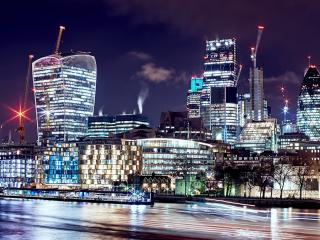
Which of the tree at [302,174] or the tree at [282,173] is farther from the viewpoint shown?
the tree at [282,173]

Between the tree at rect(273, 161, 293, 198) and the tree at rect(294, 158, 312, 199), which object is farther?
the tree at rect(273, 161, 293, 198)

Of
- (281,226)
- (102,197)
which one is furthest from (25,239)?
(102,197)

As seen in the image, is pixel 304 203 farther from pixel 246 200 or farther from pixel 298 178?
A: pixel 298 178

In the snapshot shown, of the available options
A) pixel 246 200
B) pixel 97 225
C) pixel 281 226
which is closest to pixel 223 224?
pixel 281 226

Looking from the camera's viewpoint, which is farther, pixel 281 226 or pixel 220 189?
pixel 220 189

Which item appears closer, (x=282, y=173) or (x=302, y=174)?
(x=302, y=174)

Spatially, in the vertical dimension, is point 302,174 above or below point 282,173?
below

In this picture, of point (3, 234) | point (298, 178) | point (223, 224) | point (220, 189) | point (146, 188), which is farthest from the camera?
point (146, 188)

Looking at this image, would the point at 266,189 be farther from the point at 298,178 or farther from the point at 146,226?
the point at 146,226

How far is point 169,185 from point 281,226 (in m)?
135

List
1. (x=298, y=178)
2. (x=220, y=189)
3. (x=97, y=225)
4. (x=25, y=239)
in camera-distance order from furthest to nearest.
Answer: (x=220, y=189) → (x=298, y=178) → (x=97, y=225) → (x=25, y=239)

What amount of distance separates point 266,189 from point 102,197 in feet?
193

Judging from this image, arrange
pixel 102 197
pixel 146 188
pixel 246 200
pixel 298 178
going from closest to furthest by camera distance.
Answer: pixel 102 197 < pixel 246 200 < pixel 298 178 < pixel 146 188

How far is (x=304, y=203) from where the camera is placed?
11894cm
